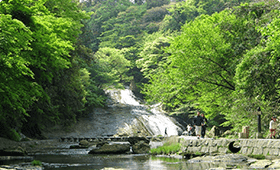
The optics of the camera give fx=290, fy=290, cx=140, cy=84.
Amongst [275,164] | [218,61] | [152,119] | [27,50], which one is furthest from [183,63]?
[152,119]

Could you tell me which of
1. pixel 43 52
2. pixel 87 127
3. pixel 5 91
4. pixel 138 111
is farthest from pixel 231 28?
pixel 138 111

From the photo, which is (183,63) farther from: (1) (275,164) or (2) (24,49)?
(1) (275,164)

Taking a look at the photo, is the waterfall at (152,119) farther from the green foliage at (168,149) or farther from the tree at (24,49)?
the tree at (24,49)

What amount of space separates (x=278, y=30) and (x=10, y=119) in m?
16.4

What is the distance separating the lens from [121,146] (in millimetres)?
19141

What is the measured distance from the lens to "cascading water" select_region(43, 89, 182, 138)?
36.0 meters

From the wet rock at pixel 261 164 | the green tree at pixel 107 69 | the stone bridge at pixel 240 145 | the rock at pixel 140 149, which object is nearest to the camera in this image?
the wet rock at pixel 261 164

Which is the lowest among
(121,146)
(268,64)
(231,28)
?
(121,146)

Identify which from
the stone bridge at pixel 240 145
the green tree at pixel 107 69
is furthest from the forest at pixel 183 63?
the green tree at pixel 107 69

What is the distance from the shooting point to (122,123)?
39.7 m

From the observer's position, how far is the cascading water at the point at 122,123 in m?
36.0

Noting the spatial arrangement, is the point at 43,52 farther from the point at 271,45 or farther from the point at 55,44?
the point at 271,45

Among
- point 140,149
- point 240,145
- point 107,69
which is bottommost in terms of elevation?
point 140,149

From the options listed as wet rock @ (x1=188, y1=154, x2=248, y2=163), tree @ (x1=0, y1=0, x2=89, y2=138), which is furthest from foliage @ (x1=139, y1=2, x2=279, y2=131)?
tree @ (x1=0, y1=0, x2=89, y2=138)
